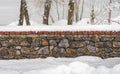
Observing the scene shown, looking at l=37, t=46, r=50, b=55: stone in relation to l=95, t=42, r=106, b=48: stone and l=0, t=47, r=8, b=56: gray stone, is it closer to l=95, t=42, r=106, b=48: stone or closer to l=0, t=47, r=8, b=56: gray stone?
l=0, t=47, r=8, b=56: gray stone

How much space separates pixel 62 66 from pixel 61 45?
11.7ft

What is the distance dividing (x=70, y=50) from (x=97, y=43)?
39.6 inches

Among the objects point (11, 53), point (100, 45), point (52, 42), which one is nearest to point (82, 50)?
point (100, 45)

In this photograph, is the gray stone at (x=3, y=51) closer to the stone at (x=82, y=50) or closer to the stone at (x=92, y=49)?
the stone at (x=82, y=50)

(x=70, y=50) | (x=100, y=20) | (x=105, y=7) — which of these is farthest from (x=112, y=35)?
(x=100, y=20)

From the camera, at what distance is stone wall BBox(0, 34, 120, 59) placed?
1377 cm

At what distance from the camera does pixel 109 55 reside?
1391 cm

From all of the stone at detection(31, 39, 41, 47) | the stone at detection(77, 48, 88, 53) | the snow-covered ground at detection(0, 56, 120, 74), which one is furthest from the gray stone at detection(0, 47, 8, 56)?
the stone at detection(77, 48, 88, 53)

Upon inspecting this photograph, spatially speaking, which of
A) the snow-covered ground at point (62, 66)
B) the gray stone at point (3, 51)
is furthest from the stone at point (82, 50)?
the gray stone at point (3, 51)

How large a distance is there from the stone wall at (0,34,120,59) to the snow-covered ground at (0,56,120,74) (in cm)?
35

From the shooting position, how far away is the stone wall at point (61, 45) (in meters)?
13.8

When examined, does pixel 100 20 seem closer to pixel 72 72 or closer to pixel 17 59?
pixel 17 59

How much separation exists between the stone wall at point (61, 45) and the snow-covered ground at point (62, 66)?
13.9 inches

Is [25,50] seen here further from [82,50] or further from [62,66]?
[62,66]
